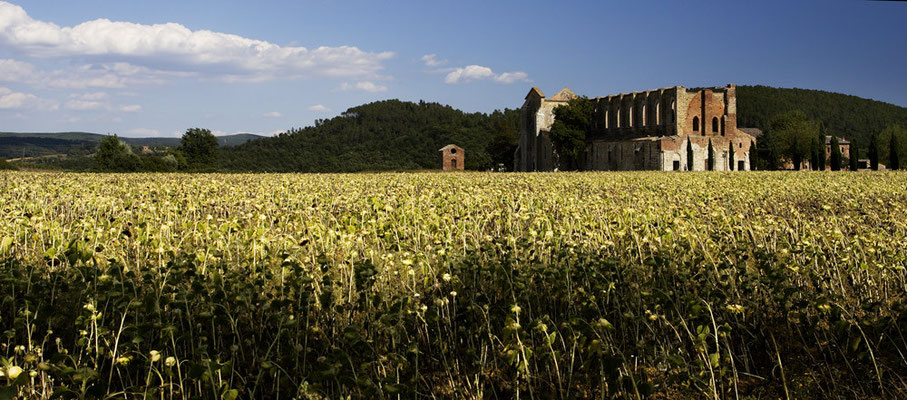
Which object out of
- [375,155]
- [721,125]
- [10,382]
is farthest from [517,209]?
[375,155]

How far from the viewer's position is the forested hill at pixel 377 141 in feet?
387

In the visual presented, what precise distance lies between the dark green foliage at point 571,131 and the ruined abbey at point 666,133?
0.84 metres

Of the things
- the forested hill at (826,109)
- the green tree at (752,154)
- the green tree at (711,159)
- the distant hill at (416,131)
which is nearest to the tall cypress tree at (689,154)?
the green tree at (711,159)

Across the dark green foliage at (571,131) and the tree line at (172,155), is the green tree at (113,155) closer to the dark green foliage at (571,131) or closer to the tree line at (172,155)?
the tree line at (172,155)

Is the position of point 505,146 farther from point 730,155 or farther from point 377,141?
point 377,141

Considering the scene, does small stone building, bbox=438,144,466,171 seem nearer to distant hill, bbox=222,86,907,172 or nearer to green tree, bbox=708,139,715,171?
distant hill, bbox=222,86,907,172

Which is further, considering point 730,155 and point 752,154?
point 752,154

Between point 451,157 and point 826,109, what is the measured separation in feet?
341

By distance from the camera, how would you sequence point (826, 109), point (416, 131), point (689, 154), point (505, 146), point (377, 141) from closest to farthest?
point (689, 154), point (505, 146), point (377, 141), point (416, 131), point (826, 109)

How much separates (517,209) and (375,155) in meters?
117

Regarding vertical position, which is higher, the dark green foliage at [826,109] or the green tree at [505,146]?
the dark green foliage at [826,109]

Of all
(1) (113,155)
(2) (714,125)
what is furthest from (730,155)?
(1) (113,155)

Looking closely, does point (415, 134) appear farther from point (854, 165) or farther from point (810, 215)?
point (810, 215)

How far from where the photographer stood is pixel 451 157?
92.6 m
